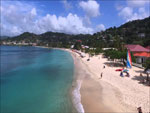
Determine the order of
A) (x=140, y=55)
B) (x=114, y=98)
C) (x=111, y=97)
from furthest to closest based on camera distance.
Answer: (x=140, y=55) → (x=111, y=97) → (x=114, y=98)

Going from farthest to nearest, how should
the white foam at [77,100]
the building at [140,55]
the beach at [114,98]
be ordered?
the building at [140,55] < the white foam at [77,100] < the beach at [114,98]

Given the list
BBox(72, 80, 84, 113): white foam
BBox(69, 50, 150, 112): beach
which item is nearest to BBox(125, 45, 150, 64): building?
BBox(69, 50, 150, 112): beach

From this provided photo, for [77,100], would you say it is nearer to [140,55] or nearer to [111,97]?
[111,97]

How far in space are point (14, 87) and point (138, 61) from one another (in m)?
34.6

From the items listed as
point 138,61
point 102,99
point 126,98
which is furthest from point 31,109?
point 138,61

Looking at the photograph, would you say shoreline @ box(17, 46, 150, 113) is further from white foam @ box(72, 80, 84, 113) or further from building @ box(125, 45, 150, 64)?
building @ box(125, 45, 150, 64)

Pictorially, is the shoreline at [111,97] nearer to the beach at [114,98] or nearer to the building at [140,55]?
the beach at [114,98]

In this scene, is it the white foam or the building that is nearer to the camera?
the white foam

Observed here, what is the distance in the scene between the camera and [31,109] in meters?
14.2

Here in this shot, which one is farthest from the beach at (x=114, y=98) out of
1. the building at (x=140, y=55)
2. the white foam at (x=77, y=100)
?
the building at (x=140, y=55)

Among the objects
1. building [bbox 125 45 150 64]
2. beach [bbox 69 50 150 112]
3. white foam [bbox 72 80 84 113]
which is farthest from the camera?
building [bbox 125 45 150 64]

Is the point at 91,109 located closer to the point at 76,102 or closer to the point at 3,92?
the point at 76,102

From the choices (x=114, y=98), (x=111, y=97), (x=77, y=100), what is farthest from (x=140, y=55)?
(x=77, y=100)

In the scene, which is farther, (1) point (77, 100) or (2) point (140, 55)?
(2) point (140, 55)
